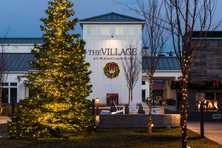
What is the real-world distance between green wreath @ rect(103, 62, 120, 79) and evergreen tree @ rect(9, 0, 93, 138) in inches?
1832

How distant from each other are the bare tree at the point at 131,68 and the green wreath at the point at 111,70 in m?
1.66

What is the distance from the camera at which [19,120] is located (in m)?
22.9

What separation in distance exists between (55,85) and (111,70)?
47.3m

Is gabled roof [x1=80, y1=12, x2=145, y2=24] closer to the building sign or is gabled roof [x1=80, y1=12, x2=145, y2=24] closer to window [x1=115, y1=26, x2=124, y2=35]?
window [x1=115, y1=26, x2=124, y2=35]

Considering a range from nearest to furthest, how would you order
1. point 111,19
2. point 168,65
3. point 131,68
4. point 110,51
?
1. point 131,68
2. point 111,19
3. point 110,51
4. point 168,65

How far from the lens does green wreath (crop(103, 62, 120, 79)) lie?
69875mm

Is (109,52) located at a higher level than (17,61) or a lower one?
higher

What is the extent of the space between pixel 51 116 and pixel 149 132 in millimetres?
4975

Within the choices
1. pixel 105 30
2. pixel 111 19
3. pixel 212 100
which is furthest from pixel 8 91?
pixel 212 100

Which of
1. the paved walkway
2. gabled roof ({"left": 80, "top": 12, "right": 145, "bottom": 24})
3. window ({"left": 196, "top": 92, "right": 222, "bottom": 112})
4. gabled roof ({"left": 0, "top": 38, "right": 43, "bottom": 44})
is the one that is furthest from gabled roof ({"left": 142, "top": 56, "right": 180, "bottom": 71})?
the paved walkway

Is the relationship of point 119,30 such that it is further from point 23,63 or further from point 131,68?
point 23,63

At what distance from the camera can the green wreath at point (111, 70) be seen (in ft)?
229

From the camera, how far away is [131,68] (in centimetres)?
6084

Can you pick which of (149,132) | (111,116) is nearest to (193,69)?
(111,116)
